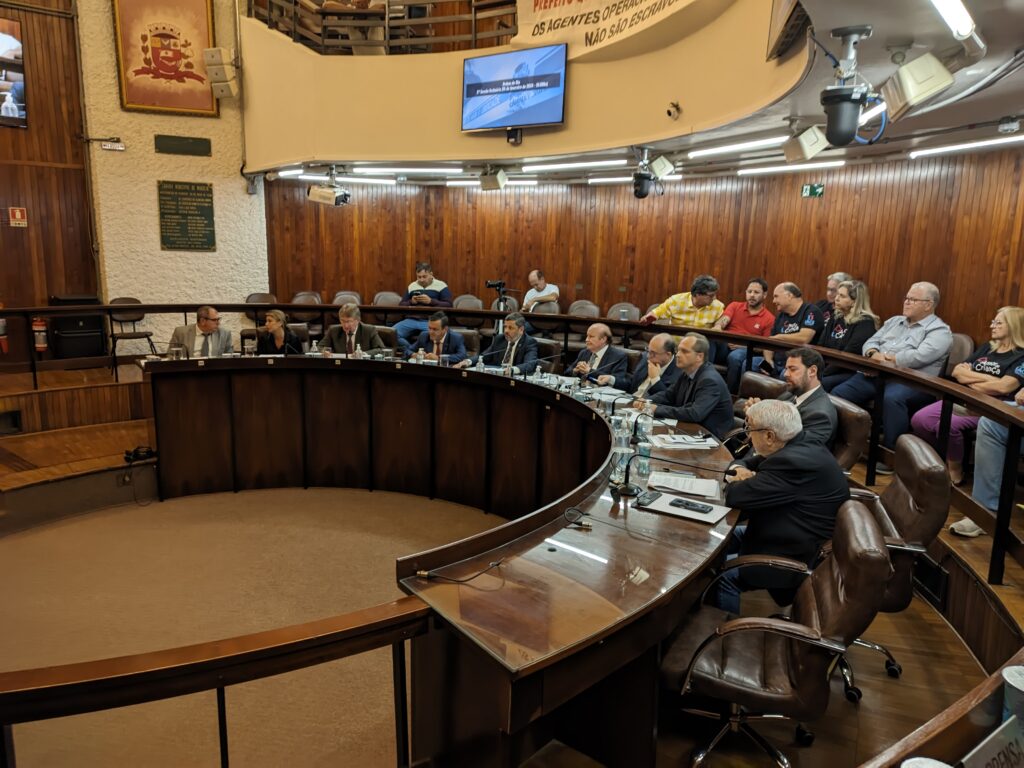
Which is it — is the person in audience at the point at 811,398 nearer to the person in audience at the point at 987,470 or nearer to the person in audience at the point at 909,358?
the person in audience at the point at 987,470

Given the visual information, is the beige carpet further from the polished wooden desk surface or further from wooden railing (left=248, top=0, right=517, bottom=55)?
wooden railing (left=248, top=0, right=517, bottom=55)

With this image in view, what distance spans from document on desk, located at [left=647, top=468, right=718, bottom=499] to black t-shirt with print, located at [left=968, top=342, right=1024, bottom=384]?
227cm

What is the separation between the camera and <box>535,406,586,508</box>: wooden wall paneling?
190 inches

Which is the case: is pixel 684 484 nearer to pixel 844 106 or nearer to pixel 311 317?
pixel 844 106

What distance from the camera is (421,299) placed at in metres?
8.58

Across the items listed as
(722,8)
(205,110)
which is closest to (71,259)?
(205,110)

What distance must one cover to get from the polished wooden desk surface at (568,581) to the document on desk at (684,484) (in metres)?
0.29

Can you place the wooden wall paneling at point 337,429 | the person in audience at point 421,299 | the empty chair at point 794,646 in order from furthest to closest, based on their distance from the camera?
the person in audience at point 421,299
the wooden wall paneling at point 337,429
the empty chair at point 794,646

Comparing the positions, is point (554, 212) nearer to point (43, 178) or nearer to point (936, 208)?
point (936, 208)

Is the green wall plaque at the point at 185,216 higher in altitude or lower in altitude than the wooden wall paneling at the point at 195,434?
higher

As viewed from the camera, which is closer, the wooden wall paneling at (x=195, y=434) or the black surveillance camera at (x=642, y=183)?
the wooden wall paneling at (x=195, y=434)

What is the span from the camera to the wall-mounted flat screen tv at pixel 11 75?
862cm

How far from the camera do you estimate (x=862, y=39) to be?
336 cm

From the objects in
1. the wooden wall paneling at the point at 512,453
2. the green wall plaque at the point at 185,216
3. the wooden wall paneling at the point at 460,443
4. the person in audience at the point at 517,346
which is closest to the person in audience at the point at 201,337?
the wooden wall paneling at the point at 460,443
